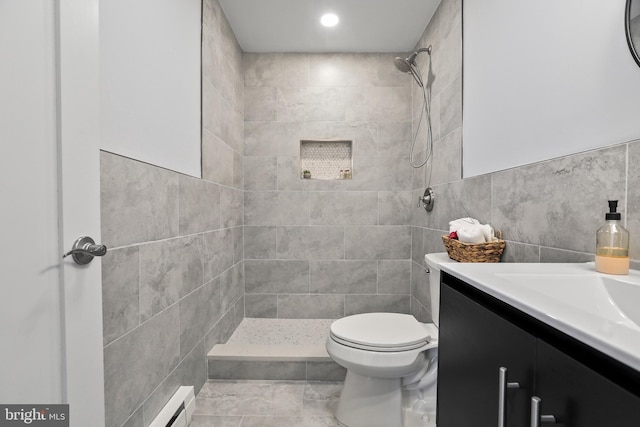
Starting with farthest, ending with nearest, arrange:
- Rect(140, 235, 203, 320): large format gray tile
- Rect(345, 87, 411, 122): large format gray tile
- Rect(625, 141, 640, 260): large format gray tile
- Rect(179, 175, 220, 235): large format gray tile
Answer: Rect(345, 87, 411, 122): large format gray tile
Rect(179, 175, 220, 235): large format gray tile
Rect(140, 235, 203, 320): large format gray tile
Rect(625, 141, 640, 260): large format gray tile

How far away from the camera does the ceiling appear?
202cm

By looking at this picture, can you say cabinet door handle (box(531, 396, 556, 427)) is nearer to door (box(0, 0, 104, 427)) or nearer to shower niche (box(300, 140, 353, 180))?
door (box(0, 0, 104, 427))

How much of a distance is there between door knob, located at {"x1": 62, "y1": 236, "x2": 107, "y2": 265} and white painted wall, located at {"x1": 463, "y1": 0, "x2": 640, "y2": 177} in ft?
4.54

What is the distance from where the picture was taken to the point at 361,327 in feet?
5.23

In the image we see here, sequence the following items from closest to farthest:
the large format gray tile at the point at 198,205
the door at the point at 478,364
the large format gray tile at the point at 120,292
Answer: the door at the point at 478,364 → the large format gray tile at the point at 120,292 → the large format gray tile at the point at 198,205

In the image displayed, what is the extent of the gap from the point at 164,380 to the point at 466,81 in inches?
83.5

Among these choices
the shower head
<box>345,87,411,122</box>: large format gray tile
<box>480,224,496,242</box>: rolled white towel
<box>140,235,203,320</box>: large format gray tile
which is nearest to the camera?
<box>140,235,203,320</box>: large format gray tile

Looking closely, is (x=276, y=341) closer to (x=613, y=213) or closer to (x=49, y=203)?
(x=49, y=203)

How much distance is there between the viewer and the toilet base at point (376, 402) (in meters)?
1.49

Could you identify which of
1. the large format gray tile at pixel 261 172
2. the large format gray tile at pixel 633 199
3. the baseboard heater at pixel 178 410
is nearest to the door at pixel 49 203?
the baseboard heater at pixel 178 410

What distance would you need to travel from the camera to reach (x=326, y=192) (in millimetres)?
2611

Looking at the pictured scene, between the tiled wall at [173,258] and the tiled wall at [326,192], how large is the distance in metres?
0.22

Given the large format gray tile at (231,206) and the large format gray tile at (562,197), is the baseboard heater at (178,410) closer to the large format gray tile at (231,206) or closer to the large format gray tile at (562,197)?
the large format gray tile at (231,206)

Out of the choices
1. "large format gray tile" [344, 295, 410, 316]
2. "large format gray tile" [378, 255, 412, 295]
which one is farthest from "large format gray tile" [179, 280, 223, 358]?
"large format gray tile" [378, 255, 412, 295]
